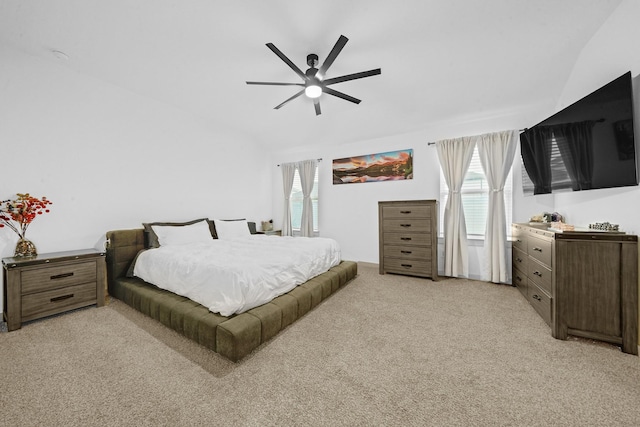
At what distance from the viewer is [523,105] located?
3.46m

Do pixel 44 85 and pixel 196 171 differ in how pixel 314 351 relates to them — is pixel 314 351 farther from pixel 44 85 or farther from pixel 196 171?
pixel 44 85

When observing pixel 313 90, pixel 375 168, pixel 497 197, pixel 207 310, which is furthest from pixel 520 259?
pixel 207 310

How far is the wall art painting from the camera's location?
4383 mm

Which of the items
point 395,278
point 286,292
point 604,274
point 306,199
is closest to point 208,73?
point 286,292

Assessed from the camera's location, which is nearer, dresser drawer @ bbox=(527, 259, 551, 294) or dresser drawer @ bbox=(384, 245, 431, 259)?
dresser drawer @ bbox=(527, 259, 551, 294)

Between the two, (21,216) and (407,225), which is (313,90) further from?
(21,216)

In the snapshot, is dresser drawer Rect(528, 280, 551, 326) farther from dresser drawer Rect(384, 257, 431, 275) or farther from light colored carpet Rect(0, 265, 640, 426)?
dresser drawer Rect(384, 257, 431, 275)

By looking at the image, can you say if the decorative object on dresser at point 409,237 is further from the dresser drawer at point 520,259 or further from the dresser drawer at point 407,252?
the dresser drawer at point 520,259

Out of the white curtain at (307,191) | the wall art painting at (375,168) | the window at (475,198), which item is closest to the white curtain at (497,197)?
the window at (475,198)

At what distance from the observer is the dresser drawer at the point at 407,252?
3.71 meters

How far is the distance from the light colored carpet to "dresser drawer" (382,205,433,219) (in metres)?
1.66

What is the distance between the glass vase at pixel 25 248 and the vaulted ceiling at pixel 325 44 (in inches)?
78.5

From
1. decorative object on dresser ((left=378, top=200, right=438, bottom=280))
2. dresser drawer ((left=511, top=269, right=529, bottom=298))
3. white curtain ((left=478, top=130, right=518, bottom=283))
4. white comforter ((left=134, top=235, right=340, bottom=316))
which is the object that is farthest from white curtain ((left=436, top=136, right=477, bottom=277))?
white comforter ((left=134, top=235, right=340, bottom=316))

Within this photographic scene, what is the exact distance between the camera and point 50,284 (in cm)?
237
